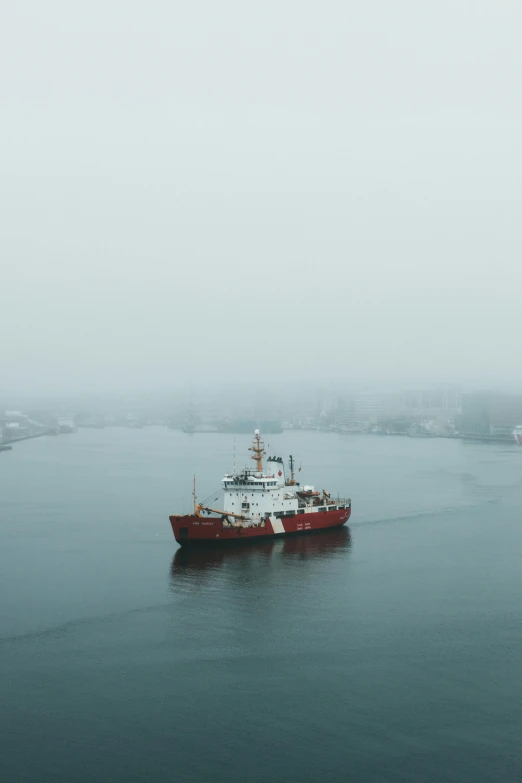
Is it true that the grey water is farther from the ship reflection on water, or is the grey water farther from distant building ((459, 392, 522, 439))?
distant building ((459, 392, 522, 439))

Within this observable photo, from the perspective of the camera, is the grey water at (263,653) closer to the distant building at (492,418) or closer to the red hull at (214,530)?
the red hull at (214,530)

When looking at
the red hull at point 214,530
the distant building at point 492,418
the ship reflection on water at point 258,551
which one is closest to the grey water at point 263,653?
the ship reflection on water at point 258,551

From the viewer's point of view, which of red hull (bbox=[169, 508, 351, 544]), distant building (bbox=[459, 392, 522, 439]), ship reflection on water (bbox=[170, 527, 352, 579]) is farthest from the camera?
distant building (bbox=[459, 392, 522, 439])

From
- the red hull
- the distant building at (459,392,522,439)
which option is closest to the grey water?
the red hull

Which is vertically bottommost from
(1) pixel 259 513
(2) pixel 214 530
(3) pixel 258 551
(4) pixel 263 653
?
(4) pixel 263 653

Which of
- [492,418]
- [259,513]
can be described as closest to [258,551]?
[259,513]

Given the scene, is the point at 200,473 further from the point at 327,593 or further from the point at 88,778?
the point at 88,778

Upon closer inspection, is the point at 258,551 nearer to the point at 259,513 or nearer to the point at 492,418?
the point at 259,513
